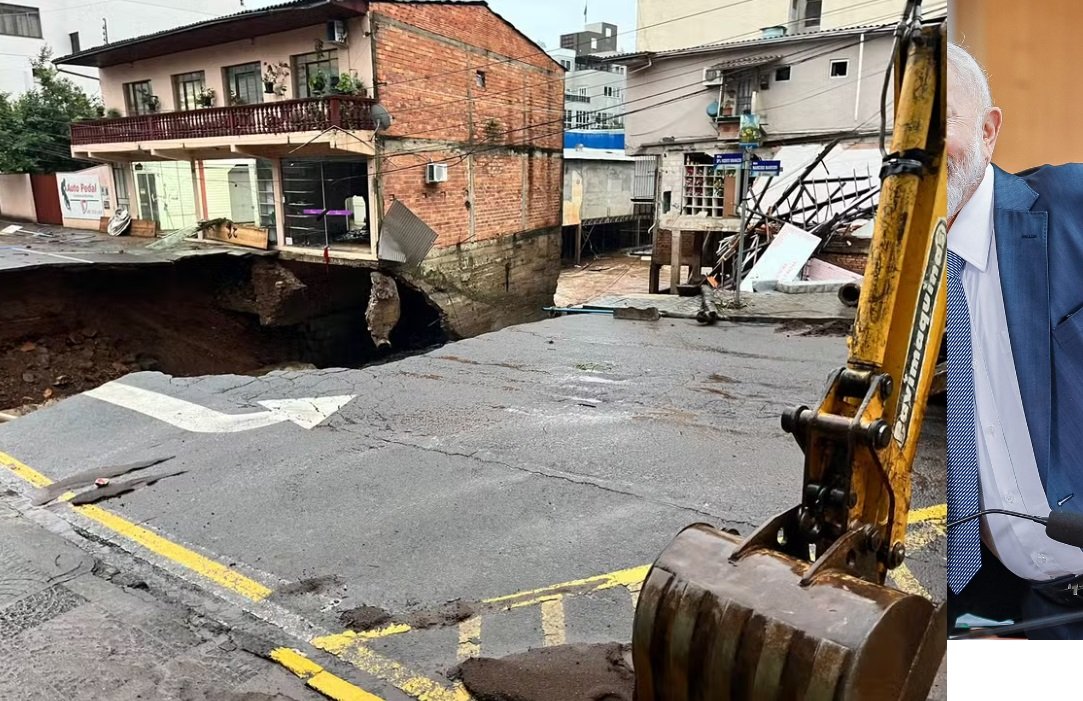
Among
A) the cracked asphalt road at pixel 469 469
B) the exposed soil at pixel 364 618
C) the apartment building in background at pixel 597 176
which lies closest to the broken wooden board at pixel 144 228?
the apartment building in background at pixel 597 176

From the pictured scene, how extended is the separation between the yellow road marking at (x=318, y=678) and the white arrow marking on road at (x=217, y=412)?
3750 millimetres

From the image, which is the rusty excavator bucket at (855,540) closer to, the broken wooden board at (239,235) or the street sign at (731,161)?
the street sign at (731,161)

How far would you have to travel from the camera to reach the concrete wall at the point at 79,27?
102 feet

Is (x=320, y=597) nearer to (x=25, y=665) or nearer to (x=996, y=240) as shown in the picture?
(x=25, y=665)

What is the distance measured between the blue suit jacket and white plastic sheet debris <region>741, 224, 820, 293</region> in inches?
522

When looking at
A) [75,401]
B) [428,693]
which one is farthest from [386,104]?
[428,693]

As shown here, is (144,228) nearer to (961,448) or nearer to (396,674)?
(396,674)

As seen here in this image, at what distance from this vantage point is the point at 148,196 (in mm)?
23250

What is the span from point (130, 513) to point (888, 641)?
19.2 feet

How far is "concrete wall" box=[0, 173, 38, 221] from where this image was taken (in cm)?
2659

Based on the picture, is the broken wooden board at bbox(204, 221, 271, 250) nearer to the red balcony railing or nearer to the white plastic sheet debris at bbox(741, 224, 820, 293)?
the red balcony railing

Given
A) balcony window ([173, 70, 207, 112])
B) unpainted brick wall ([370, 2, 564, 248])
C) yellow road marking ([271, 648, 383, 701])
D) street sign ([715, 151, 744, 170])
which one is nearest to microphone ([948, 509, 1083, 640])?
yellow road marking ([271, 648, 383, 701])

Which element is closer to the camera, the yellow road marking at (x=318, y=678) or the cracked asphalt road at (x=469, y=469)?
the yellow road marking at (x=318, y=678)

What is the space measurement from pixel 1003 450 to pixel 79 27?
133 feet
